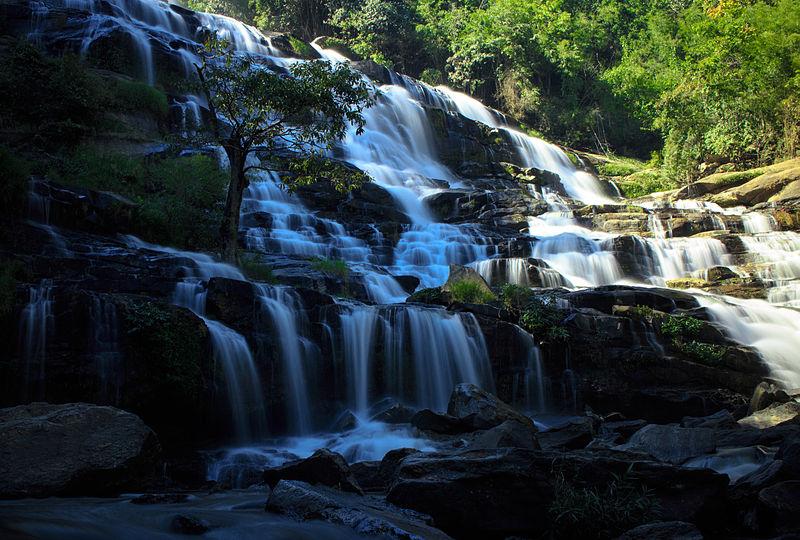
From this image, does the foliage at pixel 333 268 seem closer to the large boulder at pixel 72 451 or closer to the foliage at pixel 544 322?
the foliage at pixel 544 322

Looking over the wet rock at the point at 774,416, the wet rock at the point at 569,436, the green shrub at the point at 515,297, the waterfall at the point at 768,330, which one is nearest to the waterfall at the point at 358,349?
the green shrub at the point at 515,297

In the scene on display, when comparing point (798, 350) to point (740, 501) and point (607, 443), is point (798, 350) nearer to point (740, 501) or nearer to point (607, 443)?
point (607, 443)

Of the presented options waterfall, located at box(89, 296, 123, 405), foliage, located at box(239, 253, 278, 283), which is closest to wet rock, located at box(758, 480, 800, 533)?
waterfall, located at box(89, 296, 123, 405)

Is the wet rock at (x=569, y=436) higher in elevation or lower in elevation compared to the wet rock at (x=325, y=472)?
lower

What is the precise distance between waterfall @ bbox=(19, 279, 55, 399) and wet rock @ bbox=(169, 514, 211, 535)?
13.9 feet

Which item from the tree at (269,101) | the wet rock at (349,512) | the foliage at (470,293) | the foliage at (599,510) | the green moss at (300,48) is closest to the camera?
the wet rock at (349,512)

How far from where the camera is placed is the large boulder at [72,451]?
5977mm

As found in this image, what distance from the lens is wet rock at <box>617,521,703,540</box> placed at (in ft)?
16.5

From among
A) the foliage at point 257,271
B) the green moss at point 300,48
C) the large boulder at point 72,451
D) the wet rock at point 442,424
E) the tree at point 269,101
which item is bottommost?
the wet rock at point 442,424

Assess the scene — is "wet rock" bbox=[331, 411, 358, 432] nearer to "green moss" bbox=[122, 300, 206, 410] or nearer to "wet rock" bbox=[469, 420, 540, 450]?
"green moss" bbox=[122, 300, 206, 410]

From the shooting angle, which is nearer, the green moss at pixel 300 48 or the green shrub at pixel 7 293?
the green shrub at pixel 7 293

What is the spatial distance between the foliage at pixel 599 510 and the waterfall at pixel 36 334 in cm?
682

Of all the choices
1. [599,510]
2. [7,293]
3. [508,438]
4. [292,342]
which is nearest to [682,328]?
[508,438]

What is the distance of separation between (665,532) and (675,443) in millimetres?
3117
